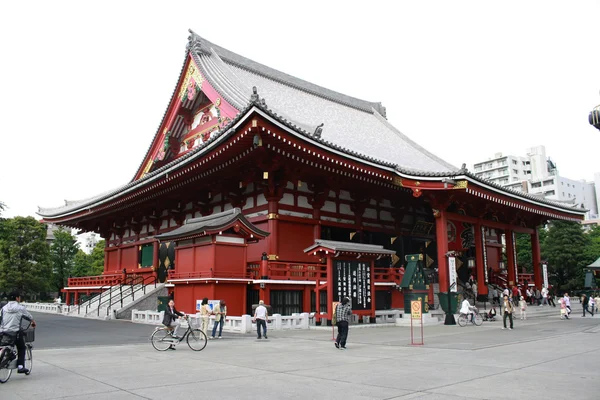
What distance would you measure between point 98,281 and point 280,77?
19002mm

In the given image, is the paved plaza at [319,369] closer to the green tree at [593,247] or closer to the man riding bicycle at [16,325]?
the man riding bicycle at [16,325]

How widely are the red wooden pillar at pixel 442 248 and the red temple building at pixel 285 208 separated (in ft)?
0.17

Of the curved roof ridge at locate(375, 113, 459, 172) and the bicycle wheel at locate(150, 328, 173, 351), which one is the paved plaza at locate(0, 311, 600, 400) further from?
the curved roof ridge at locate(375, 113, 459, 172)

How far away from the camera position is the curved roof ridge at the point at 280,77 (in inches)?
1229

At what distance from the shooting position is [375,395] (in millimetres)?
7129

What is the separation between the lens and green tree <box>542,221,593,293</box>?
5503 centimetres

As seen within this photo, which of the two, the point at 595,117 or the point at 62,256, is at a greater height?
the point at 62,256

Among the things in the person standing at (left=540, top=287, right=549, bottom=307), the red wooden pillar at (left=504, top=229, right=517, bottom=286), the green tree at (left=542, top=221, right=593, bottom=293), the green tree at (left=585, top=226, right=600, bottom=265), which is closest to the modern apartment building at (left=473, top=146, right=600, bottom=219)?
the green tree at (left=585, top=226, right=600, bottom=265)

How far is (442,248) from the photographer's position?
2278 cm

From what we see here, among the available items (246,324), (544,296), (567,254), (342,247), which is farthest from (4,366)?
(567,254)

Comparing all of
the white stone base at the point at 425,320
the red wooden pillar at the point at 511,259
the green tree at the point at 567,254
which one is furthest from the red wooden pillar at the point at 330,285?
the green tree at the point at 567,254

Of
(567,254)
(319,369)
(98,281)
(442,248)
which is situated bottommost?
(319,369)

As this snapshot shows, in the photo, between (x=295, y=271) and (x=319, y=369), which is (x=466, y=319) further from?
(x=319, y=369)

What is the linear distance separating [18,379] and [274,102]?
23.2m
